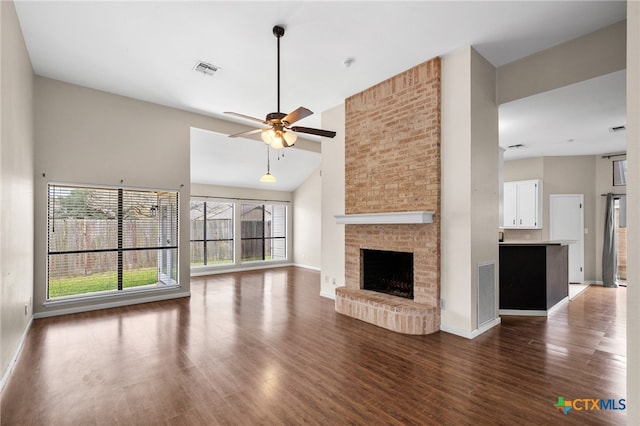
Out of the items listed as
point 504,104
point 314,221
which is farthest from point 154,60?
point 314,221

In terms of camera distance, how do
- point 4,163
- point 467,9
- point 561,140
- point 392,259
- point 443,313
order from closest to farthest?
point 4,163
point 467,9
point 443,313
point 392,259
point 561,140

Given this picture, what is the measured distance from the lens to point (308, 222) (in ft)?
32.9

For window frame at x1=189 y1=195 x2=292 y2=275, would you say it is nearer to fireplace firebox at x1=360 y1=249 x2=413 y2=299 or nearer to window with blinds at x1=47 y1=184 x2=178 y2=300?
window with blinds at x1=47 y1=184 x2=178 y2=300

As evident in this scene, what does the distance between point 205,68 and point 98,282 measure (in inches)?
154

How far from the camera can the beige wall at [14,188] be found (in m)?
2.83

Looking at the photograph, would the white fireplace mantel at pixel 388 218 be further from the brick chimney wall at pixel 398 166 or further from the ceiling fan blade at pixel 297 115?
the ceiling fan blade at pixel 297 115

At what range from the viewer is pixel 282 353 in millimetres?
3396

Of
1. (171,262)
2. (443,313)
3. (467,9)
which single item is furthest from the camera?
(171,262)

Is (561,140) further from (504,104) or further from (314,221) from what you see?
(314,221)

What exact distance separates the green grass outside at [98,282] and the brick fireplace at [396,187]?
3.55 meters

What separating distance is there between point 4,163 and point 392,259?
4.68 meters

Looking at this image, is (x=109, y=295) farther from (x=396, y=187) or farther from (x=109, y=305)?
(x=396, y=187)

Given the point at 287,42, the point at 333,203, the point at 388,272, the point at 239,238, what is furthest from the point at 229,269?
the point at 287,42

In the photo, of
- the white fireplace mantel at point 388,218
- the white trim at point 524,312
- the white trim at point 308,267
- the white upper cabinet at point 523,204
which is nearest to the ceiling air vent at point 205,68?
the white fireplace mantel at point 388,218
